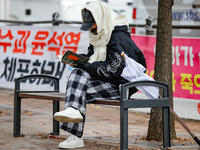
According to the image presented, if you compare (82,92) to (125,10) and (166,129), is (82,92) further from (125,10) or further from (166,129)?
(125,10)

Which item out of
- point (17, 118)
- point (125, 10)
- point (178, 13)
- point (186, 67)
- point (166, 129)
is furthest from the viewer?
point (125, 10)

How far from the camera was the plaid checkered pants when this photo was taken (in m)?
3.70

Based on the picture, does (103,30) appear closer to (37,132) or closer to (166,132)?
(166,132)

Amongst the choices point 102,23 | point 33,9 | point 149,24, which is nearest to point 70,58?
point 102,23

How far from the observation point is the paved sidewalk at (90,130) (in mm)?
4027

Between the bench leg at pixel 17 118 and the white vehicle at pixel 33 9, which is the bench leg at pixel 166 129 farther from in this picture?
the white vehicle at pixel 33 9

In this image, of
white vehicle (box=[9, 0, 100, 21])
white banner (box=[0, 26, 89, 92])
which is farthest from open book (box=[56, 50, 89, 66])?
white vehicle (box=[9, 0, 100, 21])

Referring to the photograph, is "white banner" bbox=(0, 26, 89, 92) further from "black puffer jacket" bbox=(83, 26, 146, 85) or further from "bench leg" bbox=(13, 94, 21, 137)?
"black puffer jacket" bbox=(83, 26, 146, 85)

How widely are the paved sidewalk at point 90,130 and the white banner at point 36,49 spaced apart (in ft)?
2.68

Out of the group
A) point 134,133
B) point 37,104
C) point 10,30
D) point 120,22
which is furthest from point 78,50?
point 120,22

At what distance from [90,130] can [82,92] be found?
1.60 m

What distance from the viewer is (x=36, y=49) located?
28.2 ft

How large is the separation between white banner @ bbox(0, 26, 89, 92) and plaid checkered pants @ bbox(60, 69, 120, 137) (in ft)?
12.6

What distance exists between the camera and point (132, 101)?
3.34 metres
